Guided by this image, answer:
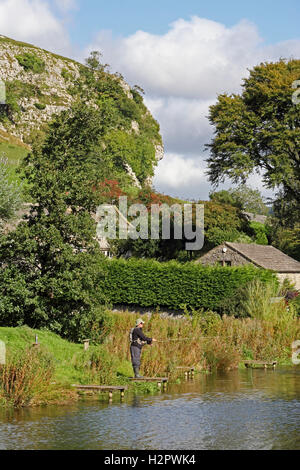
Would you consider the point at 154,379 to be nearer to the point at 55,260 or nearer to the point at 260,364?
the point at 55,260

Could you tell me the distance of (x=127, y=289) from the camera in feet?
153

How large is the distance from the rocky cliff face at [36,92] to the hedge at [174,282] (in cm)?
7540

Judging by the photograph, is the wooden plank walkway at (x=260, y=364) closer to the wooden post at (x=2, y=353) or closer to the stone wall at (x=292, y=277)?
the wooden post at (x=2, y=353)

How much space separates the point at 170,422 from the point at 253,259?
3188 cm

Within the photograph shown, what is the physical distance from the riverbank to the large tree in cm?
2811

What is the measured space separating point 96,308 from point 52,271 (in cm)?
255

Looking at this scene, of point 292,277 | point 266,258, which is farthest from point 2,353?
point 292,277

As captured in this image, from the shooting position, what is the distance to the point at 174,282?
4503 cm

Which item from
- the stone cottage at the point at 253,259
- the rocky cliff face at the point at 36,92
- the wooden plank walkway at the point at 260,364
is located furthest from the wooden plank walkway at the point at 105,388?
the rocky cliff face at the point at 36,92

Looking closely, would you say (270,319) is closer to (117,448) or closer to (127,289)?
(127,289)

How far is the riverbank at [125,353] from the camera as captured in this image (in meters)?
20.4

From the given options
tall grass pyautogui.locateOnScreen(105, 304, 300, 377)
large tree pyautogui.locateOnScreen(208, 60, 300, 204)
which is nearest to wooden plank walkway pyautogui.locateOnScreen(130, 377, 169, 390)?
tall grass pyautogui.locateOnScreen(105, 304, 300, 377)

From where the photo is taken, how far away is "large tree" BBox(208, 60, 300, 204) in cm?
6091

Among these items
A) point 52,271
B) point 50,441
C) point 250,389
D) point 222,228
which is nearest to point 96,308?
point 52,271
